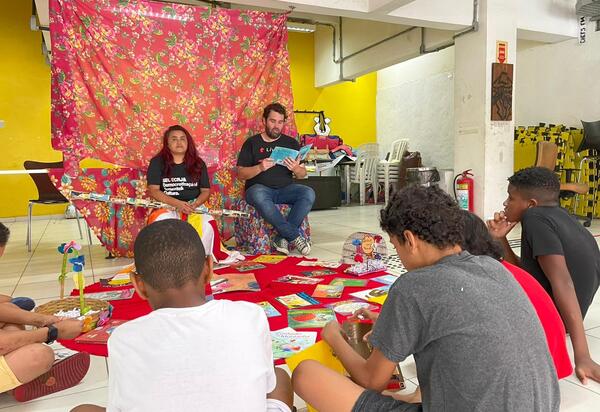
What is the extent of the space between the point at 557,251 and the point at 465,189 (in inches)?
154

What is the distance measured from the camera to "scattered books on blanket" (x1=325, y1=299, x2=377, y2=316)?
2314 millimetres

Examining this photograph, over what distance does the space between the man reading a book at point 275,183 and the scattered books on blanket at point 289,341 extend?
185 centimetres

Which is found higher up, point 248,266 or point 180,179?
point 180,179

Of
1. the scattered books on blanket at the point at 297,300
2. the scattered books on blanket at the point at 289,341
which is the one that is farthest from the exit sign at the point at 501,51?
the scattered books on blanket at the point at 289,341

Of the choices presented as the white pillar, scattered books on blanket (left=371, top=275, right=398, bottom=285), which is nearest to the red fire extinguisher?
the white pillar

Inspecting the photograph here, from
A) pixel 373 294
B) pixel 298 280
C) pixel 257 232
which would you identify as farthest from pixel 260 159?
pixel 373 294

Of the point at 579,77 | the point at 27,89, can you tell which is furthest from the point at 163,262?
the point at 27,89

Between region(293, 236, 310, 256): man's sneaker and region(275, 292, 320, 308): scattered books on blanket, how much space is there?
1286 mm

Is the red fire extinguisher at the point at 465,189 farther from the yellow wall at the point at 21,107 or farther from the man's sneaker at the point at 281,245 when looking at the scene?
the yellow wall at the point at 21,107

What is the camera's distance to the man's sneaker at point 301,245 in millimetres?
3908

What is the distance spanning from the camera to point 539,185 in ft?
5.99

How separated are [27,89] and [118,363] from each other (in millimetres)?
7499

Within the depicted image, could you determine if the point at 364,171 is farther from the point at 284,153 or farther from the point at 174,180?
the point at 174,180

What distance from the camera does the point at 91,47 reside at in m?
3.79
